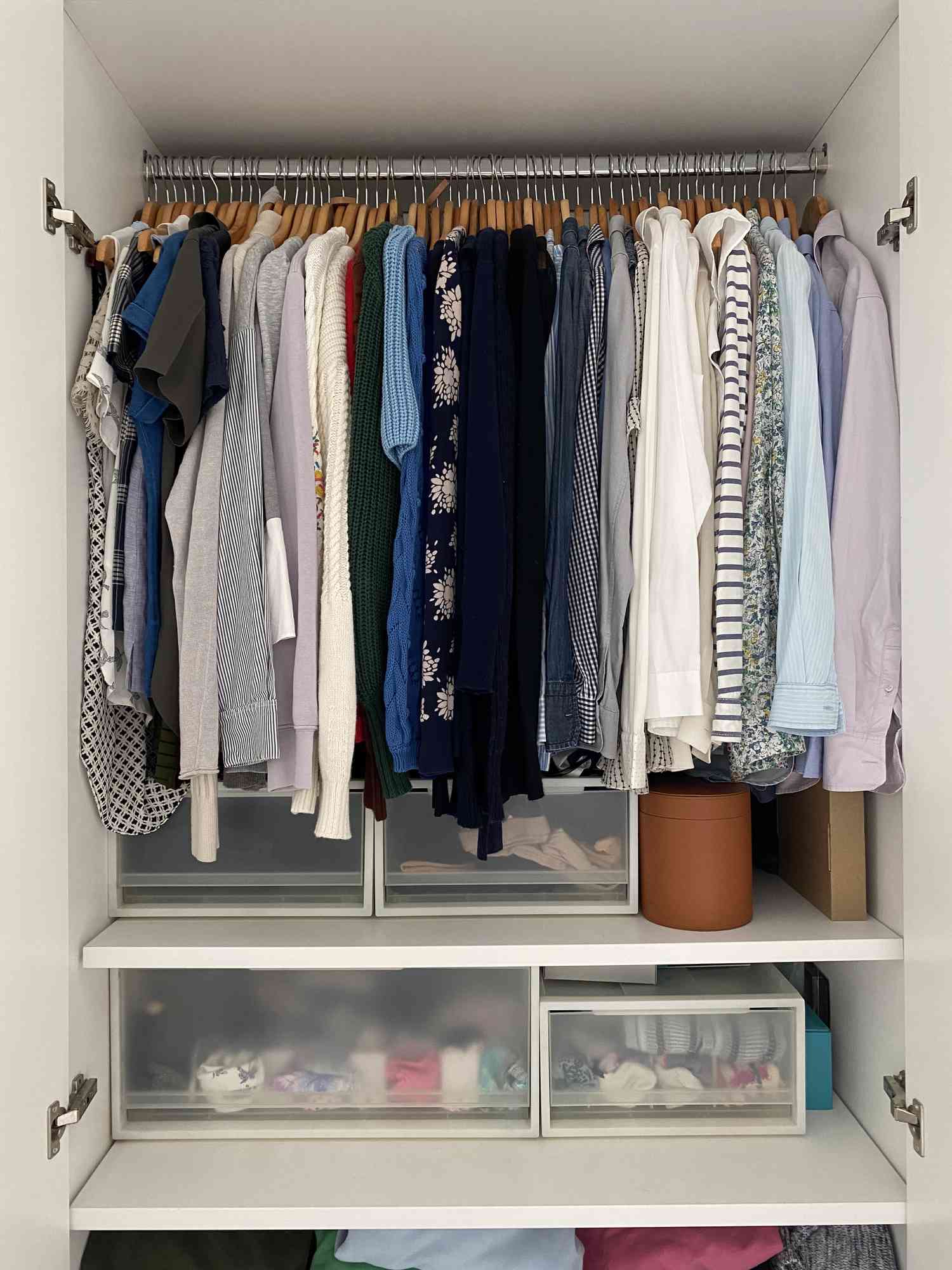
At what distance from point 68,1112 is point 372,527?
0.96 metres

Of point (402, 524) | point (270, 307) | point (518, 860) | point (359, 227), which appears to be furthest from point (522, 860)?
point (359, 227)

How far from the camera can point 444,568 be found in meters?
1.45

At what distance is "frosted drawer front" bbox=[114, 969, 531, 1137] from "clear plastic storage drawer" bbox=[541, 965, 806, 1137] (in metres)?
0.08

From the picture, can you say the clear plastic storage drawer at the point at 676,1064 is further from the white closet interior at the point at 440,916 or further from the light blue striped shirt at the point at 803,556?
the light blue striped shirt at the point at 803,556

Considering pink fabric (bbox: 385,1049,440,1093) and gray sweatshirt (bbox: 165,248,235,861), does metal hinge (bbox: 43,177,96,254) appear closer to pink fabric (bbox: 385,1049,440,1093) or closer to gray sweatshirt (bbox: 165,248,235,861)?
gray sweatshirt (bbox: 165,248,235,861)

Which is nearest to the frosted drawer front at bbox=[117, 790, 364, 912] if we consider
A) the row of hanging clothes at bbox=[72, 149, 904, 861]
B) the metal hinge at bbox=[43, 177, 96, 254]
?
the row of hanging clothes at bbox=[72, 149, 904, 861]

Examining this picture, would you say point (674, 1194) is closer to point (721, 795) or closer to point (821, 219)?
point (721, 795)

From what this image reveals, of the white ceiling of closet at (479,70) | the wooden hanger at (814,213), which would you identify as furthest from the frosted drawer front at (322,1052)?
the white ceiling of closet at (479,70)

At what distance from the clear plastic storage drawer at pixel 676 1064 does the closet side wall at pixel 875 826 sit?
13 centimetres

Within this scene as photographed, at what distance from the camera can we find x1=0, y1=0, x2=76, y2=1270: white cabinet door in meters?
1.24

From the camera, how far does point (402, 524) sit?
1.46 metres

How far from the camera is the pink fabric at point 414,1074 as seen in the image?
5.28 ft

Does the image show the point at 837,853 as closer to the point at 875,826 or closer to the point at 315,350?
the point at 875,826

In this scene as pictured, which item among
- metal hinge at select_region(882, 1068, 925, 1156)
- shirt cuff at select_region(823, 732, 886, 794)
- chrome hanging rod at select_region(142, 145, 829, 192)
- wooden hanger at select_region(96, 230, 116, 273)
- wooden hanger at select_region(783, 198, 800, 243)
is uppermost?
chrome hanging rod at select_region(142, 145, 829, 192)
